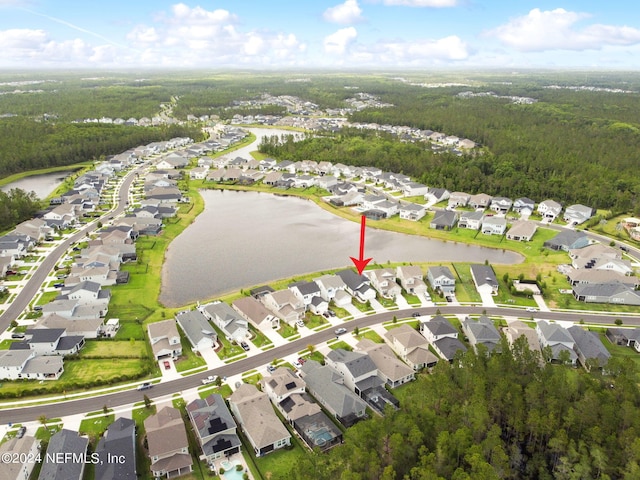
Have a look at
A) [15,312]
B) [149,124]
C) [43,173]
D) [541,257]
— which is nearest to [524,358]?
[541,257]

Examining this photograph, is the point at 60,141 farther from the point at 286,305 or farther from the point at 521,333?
the point at 521,333

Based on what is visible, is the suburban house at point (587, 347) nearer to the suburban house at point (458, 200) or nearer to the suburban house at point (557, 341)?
the suburban house at point (557, 341)

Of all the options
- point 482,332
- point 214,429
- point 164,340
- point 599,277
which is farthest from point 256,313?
point 599,277

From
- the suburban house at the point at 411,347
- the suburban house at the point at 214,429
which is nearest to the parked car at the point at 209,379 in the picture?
the suburban house at the point at 214,429

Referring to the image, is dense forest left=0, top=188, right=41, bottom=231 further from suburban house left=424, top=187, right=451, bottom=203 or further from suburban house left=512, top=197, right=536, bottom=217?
suburban house left=512, top=197, right=536, bottom=217

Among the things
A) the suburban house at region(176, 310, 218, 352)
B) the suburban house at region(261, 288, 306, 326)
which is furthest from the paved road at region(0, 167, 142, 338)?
the suburban house at region(261, 288, 306, 326)

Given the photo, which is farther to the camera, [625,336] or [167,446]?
[625,336]
